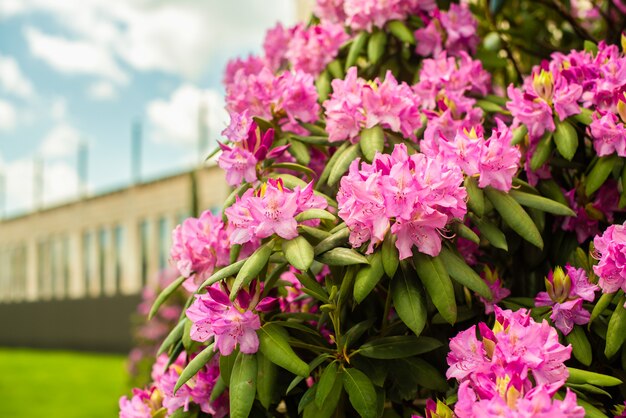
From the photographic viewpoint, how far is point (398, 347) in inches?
53.9

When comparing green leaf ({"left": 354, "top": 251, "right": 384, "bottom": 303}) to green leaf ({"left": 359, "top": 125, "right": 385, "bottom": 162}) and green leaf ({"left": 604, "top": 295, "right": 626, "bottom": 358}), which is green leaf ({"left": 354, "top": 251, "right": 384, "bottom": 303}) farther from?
green leaf ({"left": 604, "top": 295, "right": 626, "bottom": 358})

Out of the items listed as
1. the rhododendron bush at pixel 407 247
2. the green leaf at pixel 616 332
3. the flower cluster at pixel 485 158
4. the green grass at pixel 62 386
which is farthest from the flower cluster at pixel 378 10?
the green grass at pixel 62 386

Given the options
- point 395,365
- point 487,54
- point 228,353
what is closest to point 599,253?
point 395,365

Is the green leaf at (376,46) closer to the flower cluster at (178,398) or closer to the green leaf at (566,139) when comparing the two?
the green leaf at (566,139)

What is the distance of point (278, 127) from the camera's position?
173cm

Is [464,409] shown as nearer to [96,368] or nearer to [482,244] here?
[482,244]

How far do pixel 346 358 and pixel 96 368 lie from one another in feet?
37.9

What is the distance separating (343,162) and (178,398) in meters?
0.60

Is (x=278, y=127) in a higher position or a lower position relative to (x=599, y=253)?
higher

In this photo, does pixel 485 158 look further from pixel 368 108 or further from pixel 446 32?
pixel 446 32

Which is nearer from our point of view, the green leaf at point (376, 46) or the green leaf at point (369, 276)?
the green leaf at point (369, 276)

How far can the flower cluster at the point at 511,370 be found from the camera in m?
1.03

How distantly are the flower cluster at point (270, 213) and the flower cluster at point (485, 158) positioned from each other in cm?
28

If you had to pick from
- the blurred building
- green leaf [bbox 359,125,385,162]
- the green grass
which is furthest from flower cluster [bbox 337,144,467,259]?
the blurred building
